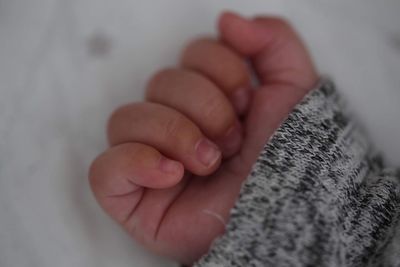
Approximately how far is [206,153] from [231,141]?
8cm

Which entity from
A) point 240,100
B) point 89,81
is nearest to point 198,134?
point 240,100

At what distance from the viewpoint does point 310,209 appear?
20.6 inches

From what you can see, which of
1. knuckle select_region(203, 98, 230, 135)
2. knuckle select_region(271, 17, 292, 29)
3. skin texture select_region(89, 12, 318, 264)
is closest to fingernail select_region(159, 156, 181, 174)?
skin texture select_region(89, 12, 318, 264)

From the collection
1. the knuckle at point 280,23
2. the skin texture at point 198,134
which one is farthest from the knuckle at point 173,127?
the knuckle at point 280,23

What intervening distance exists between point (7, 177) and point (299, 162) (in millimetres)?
387

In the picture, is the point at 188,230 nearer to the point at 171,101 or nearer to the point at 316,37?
the point at 171,101

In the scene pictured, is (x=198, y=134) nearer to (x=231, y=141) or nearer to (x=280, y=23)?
(x=231, y=141)

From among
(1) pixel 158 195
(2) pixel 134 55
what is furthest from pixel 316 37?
(1) pixel 158 195

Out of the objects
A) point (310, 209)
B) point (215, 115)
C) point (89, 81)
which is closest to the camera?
point (310, 209)

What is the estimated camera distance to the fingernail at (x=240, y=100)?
28.1 inches

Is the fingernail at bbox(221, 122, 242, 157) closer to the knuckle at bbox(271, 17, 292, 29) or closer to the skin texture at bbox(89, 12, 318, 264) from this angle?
the skin texture at bbox(89, 12, 318, 264)

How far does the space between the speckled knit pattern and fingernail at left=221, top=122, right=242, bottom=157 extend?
0.09 m

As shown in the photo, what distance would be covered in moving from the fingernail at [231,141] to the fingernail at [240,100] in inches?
2.2

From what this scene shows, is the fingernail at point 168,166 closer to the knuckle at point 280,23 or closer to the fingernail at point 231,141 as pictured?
the fingernail at point 231,141
